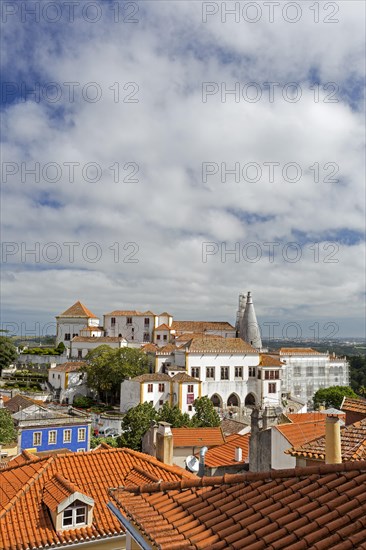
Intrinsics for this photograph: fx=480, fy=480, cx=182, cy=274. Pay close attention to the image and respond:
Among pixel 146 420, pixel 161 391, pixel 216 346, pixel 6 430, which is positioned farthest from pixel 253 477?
pixel 216 346

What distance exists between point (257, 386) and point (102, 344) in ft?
66.7

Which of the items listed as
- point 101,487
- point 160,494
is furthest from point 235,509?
point 101,487

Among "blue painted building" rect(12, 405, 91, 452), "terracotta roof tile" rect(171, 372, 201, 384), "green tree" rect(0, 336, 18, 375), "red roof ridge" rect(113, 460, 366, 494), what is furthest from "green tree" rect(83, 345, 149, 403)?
"red roof ridge" rect(113, 460, 366, 494)

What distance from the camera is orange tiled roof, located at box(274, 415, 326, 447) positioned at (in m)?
12.0

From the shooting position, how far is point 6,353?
2409 inches

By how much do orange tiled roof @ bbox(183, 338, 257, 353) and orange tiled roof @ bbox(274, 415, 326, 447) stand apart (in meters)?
42.2

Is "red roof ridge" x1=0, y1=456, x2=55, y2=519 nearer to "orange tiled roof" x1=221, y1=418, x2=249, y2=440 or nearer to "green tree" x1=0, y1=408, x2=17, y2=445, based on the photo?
"green tree" x1=0, y1=408, x2=17, y2=445

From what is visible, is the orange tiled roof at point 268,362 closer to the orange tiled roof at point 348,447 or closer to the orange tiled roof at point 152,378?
the orange tiled roof at point 152,378

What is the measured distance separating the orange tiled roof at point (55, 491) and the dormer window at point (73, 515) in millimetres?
119

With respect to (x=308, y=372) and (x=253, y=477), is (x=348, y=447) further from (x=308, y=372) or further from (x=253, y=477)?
(x=308, y=372)

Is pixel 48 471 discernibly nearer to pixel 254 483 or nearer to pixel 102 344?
pixel 254 483

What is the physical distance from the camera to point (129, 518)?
4.57 meters

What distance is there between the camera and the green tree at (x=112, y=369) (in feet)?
169

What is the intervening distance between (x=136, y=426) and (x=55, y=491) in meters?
21.6
